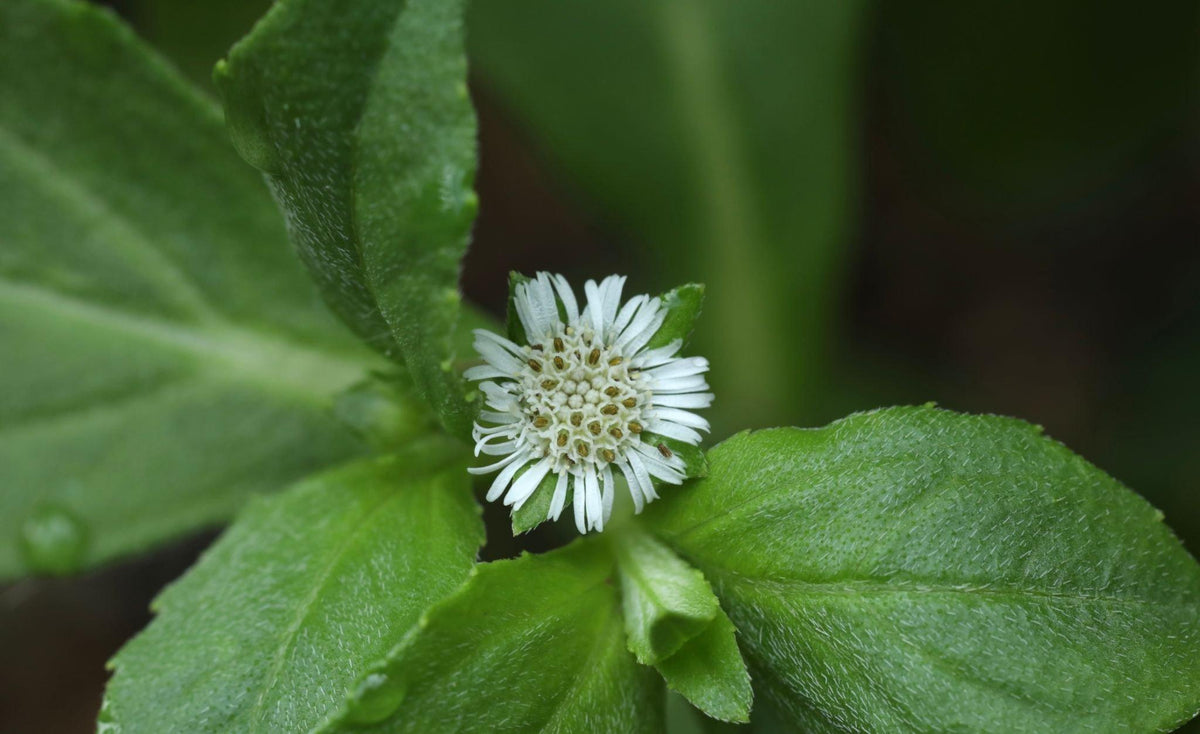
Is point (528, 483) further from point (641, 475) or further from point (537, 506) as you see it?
point (641, 475)

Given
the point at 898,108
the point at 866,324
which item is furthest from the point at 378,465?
the point at 898,108

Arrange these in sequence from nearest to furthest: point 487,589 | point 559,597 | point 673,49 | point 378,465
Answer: point 487,589
point 559,597
point 378,465
point 673,49

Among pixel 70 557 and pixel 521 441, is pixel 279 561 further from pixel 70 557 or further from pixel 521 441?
pixel 70 557

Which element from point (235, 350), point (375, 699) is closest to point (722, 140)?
point (235, 350)

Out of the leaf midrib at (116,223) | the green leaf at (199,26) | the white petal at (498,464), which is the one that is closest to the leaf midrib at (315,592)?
the white petal at (498,464)

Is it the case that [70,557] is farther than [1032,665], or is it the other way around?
[70,557]

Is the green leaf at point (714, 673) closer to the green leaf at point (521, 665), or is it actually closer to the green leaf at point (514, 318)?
the green leaf at point (521, 665)
